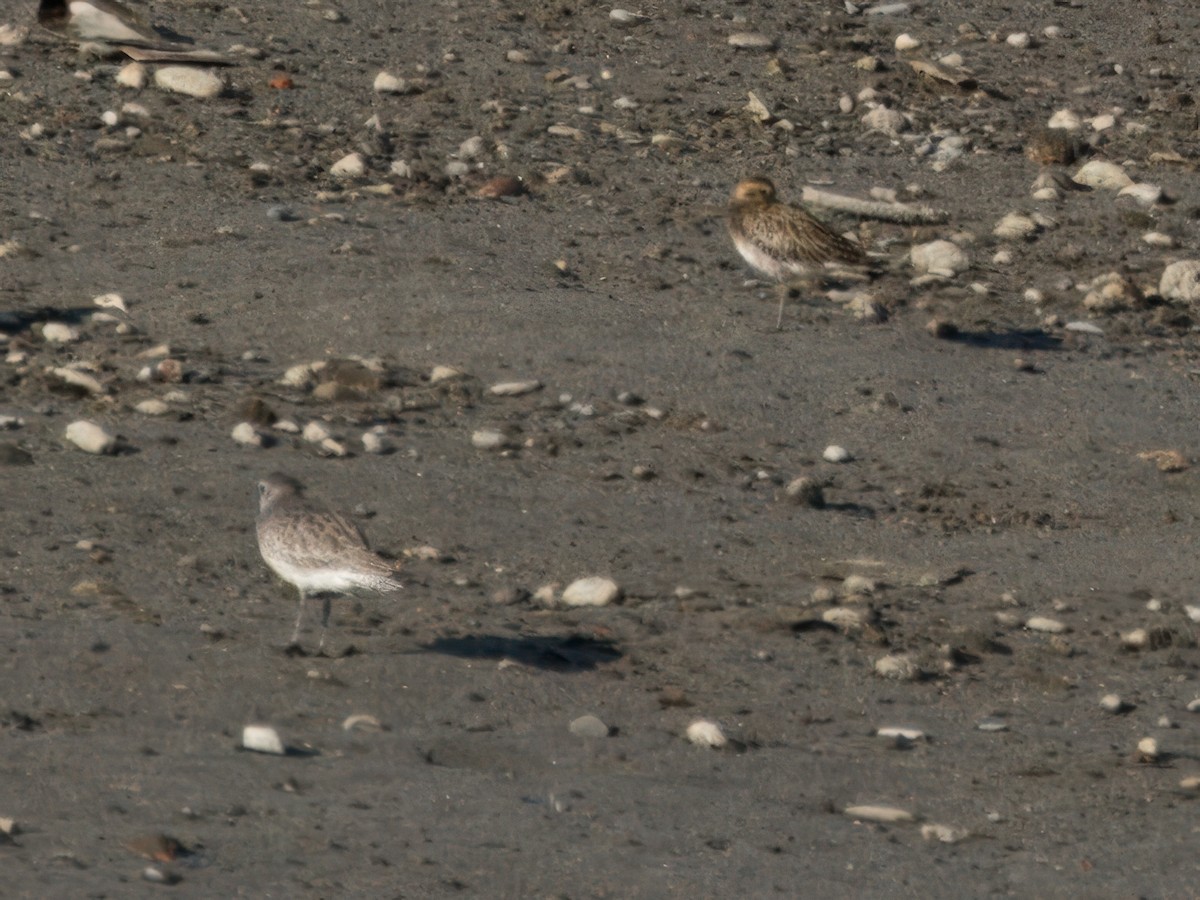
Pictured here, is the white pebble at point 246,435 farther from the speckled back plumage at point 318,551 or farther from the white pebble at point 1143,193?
the white pebble at point 1143,193

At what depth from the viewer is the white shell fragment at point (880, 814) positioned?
651 centimetres

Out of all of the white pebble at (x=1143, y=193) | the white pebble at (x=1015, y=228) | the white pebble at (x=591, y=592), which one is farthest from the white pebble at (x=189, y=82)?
the white pebble at (x=591, y=592)

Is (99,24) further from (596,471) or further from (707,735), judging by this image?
(707,735)

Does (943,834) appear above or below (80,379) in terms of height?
above

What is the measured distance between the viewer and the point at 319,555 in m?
7.24

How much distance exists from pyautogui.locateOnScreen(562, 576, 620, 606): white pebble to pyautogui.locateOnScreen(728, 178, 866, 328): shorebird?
344 centimetres

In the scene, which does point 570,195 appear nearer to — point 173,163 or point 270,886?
point 173,163

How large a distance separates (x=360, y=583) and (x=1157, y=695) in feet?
10.0

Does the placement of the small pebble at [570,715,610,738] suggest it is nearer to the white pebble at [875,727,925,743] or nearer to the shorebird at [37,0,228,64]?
the white pebble at [875,727,925,743]

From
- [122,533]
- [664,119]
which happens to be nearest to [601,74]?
[664,119]

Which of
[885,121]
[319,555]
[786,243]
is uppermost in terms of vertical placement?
[319,555]

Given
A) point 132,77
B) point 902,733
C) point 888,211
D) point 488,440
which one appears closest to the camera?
point 902,733

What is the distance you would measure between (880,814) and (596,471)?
318cm

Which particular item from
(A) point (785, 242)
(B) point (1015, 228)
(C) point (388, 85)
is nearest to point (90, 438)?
(A) point (785, 242)
